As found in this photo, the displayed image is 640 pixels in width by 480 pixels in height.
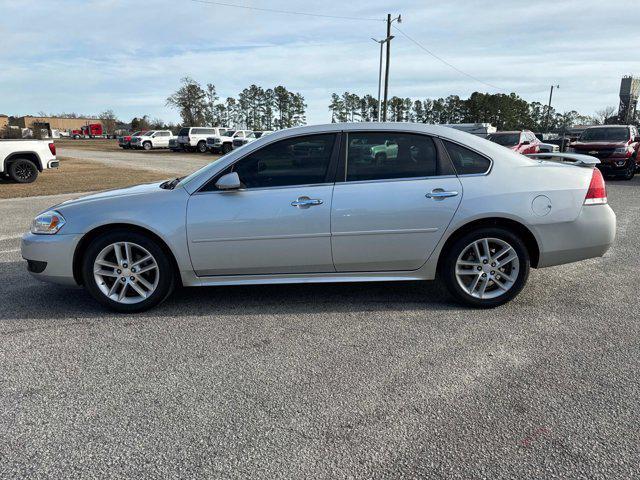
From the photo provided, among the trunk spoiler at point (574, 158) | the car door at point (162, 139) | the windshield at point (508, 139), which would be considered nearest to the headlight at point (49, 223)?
the trunk spoiler at point (574, 158)

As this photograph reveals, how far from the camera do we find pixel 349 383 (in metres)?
2.94

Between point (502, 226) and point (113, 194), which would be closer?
point (502, 226)

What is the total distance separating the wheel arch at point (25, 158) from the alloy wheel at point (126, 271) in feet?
39.9

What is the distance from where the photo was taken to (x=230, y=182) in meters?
3.88

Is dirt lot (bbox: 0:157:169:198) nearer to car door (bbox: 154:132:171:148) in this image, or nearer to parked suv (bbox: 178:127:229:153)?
parked suv (bbox: 178:127:229:153)

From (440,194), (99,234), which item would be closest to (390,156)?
(440,194)

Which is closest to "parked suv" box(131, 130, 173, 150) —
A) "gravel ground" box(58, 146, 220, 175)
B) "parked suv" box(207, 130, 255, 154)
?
"parked suv" box(207, 130, 255, 154)

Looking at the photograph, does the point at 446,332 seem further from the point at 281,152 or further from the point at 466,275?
the point at 281,152

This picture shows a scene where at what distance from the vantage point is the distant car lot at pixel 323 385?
89.4 inches

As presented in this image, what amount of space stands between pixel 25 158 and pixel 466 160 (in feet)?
46.4

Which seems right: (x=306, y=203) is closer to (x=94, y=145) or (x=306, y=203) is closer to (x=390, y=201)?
(x=390, y=201)

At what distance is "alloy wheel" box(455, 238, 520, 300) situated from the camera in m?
4.07

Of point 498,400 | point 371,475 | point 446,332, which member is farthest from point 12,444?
point 446,332

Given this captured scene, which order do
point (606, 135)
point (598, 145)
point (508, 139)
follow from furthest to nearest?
point (508, 139)
point (606, 135)
point (598, 145)
